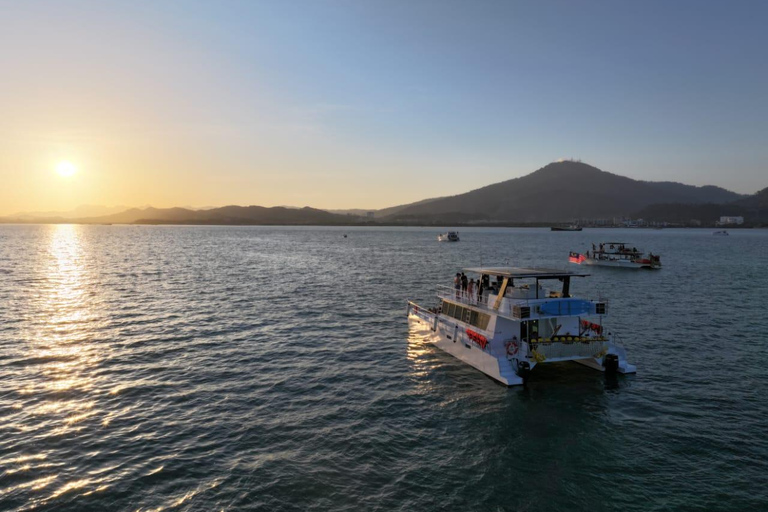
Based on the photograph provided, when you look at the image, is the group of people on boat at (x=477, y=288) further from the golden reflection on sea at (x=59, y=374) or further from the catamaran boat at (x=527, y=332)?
the golden reflection on sea at (x=59, y=374)

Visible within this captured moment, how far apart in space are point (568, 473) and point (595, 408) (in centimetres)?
608

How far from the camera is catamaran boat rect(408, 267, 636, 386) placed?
22.6 metres

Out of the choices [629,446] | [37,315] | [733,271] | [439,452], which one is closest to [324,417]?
[439,452]

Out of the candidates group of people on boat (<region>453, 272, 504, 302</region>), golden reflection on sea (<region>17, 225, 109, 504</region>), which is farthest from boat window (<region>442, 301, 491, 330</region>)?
golden reflection on sea (<region>17, 225, 109, 504</region>)

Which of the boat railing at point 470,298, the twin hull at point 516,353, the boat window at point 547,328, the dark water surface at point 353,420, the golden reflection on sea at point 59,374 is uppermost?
the boat railing at point 470,298

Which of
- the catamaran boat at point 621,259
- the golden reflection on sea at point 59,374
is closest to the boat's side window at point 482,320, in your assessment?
the golden reflection on sea at point 59,374

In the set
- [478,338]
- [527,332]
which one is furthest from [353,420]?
[527,332]

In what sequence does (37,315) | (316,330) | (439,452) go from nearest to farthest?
(439,452)
(316,330)
(37,315)

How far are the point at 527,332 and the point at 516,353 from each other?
1.43 m

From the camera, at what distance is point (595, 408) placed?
19953mm

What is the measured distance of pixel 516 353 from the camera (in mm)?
23094

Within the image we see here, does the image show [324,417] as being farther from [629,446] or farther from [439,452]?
[629,446]

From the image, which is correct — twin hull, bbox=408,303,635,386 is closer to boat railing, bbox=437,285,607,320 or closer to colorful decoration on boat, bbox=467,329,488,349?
colorful decoration on boat, bbox=467,329,488,349

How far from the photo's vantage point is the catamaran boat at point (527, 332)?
891 inches
